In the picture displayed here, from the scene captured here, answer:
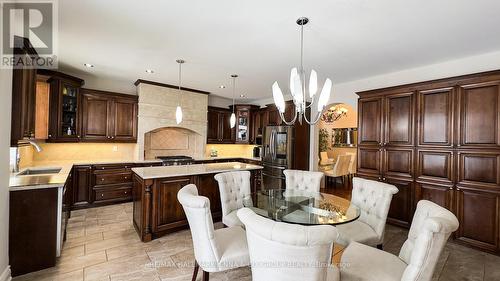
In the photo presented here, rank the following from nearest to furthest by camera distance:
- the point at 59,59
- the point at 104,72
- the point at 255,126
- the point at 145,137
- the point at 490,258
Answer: the point at 490,258 < the point at 59,59 < the point at 104,72 < the point at 145,137 < the point at 255,126

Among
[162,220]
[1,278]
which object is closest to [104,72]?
[162,220]

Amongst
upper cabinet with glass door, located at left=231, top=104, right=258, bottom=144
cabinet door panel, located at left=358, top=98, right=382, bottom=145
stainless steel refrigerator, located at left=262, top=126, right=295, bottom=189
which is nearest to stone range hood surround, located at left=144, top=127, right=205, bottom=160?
upper cabinet with glass door, located at left=231, top=104, right=258, bottom=144

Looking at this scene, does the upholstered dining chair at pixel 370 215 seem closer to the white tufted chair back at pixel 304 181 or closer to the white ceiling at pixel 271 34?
the white tufted chair back at pixel 304 181

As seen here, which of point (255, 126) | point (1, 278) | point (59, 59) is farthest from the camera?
point (255, 126)

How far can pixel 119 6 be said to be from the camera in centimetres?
221

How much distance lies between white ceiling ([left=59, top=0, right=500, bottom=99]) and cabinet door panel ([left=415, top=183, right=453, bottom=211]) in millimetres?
1923

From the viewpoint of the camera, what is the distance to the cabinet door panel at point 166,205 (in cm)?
310

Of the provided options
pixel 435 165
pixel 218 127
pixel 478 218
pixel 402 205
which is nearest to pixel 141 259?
pixel 402 205

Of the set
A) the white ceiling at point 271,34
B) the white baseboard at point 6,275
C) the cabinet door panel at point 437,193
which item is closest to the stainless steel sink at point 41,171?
the white baseboard at point 6,275

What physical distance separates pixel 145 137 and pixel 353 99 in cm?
491

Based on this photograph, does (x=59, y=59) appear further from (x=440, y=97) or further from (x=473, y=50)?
(x=473, y=50)

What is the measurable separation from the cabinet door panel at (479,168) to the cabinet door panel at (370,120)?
1.07 meters

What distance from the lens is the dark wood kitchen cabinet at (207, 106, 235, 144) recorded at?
641 cm

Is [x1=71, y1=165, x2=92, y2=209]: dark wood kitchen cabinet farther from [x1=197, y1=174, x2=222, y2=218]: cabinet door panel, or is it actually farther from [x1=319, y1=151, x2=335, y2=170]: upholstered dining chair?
[x1=319, y1=151, x2=335, y2=170]: upholstered dining chair
